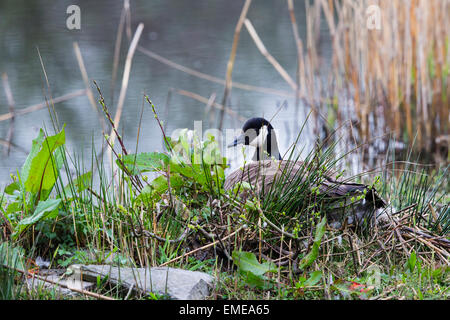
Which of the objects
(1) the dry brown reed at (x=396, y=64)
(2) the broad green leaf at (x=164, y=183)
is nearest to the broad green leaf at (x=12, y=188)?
(2) the broad green leaf at (x=164, y=183)

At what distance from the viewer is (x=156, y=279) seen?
201cm

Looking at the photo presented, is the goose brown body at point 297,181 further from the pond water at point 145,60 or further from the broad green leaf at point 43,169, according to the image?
the pond water at point 145,60

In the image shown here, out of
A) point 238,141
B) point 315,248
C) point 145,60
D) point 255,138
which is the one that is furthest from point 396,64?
point 145,60

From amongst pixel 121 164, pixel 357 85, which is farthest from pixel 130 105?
pixel 121 164

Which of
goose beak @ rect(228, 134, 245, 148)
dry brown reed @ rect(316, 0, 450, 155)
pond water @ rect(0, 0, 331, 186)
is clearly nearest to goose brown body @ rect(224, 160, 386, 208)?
goose beak @ rect(228, 134, 245, 148)

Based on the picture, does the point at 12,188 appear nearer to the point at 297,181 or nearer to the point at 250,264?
the point at 250,264

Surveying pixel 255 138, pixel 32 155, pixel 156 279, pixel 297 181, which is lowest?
pixel 156 279

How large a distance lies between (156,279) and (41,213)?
57 cm

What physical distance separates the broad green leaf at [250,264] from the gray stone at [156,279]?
134 mm

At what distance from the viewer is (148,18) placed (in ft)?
30.3

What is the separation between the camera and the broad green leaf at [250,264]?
2.04 meters

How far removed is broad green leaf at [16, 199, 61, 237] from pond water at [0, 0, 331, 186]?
2.75m
